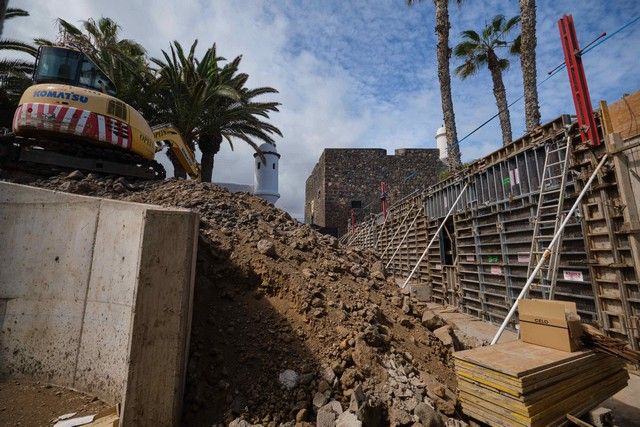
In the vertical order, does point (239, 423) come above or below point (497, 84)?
below

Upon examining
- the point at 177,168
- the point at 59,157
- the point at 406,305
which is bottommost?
the point at 406,305

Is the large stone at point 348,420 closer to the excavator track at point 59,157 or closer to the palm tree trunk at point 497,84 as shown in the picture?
the excavator track at point 59,157

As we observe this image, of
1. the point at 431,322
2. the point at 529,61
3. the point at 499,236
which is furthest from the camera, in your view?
the point at 529,61

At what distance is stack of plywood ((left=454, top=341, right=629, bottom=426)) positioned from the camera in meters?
2.74

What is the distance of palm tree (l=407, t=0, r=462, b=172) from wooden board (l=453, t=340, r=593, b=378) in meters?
10.0

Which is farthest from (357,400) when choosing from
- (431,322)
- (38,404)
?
(38,404)

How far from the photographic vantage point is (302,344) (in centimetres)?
370

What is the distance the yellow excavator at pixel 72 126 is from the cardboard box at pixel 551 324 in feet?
32.2

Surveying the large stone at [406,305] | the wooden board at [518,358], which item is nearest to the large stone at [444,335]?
the large stone at [406,305]

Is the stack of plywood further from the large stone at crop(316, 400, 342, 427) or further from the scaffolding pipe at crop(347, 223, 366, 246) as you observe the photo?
the scaffolding pipe at crop(347, 223, 366, 246)

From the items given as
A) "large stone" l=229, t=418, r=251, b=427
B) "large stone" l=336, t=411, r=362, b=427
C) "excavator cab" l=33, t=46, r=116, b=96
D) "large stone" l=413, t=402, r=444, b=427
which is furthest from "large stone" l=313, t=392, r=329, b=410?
"excavator cab" l=33, t=46, r=116, b=96

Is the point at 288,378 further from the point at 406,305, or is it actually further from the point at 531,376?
the point at 406,305

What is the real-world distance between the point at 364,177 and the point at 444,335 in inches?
921

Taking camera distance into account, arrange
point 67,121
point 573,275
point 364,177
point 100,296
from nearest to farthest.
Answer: point 100,296 < point 573,275 < point 67,121 < point 364,177
